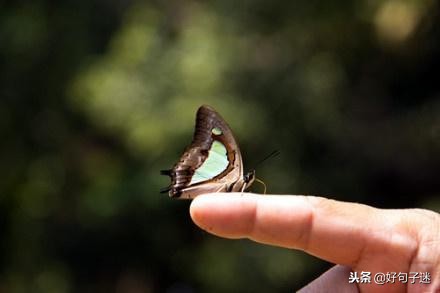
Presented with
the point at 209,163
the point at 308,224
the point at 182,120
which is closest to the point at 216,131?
the point at 209,163

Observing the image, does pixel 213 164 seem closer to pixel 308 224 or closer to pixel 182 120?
pixel 308 224

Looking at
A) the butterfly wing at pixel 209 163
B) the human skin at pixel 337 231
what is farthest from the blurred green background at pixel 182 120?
the human skin at pixel 337 231

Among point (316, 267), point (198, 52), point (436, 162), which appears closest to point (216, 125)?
point (198, 52)

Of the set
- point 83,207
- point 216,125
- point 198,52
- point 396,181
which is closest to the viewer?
point 216,125

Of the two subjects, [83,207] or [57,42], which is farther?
[57,42]

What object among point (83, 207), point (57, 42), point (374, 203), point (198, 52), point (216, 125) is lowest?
point (216, 125)

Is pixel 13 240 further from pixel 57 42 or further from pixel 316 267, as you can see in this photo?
pixel 316 267

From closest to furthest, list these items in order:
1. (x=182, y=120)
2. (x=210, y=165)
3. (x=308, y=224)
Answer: (x=308, y=224)
(x=210, y=165)
(x=182, y=120)

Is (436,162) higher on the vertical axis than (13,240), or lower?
higher
